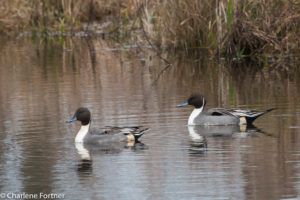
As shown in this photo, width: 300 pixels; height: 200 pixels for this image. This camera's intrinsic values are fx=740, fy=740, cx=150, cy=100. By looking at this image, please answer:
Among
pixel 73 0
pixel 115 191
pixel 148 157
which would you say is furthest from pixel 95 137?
pixel 73 0

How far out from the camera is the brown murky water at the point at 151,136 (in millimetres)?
7168

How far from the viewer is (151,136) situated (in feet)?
32.6

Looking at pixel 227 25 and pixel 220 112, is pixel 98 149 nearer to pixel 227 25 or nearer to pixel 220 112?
pixel 220 112

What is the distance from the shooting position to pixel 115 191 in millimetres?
6961

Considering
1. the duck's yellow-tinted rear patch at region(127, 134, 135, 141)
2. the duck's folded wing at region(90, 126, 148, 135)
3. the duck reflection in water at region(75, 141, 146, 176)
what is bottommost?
the duck reflection in water at region(75, 141, 146, 176)

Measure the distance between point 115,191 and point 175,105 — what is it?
559 cm

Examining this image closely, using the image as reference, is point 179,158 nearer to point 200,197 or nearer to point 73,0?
point 200,197

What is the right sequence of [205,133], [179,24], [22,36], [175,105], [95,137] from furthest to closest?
[22,36]
[179,24]
[175,105]
[205,133]
[95,137]

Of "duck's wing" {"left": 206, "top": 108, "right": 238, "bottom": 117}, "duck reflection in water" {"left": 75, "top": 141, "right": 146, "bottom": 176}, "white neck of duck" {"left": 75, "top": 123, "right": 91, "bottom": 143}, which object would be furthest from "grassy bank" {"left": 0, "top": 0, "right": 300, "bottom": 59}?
"duck reflection in water" {"left": 75, "top": 141, "right": 146, "bottom": 176}

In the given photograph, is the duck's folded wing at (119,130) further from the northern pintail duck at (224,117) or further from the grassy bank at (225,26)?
the grassy bank at (225,26)

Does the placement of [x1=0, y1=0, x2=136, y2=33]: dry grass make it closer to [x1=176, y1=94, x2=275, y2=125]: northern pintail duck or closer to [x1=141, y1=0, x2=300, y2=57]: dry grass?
[x1=141, y1=0, x2=300, y2=57]: dry grass

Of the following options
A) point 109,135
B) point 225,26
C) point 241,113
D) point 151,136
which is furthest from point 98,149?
point 225,26

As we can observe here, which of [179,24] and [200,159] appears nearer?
[200,159]

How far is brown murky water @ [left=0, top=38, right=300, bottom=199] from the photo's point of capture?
7168 millimetres
